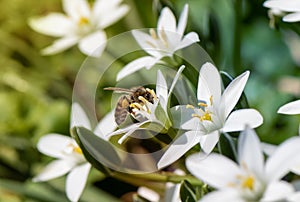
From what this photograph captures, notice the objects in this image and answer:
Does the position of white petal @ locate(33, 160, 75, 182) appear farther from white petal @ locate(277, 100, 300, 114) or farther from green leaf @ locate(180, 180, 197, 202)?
white petal @ locate(277, 100, 300, 114)

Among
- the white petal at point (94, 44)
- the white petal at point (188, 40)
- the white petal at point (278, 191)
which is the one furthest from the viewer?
the white petal at point (94, 44)

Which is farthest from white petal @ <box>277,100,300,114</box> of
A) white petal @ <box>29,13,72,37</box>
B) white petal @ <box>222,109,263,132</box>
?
white petal @ <box>29,13,72,37</box>

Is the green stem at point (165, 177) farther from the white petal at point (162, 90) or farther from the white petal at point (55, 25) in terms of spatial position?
the white petal at point (55, 25)

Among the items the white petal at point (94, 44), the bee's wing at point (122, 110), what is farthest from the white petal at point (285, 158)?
the white petal at point (94, 44)

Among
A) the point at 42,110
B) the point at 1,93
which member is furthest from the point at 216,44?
the point at 1,93

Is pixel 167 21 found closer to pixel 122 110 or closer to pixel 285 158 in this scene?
pixel 122 110

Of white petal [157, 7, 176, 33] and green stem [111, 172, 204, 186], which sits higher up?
white petal [157, 7, 176, 33]

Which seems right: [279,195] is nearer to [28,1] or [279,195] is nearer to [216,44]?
[216,44]
